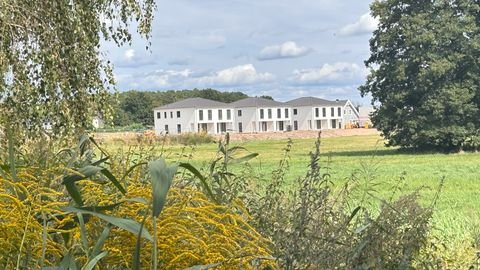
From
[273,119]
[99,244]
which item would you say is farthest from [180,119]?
[99,244]

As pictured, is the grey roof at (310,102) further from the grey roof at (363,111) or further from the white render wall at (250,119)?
the grey roof at (363,111)

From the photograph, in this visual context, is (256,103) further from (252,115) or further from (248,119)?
(248,119)

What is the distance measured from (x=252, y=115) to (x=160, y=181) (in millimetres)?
86910

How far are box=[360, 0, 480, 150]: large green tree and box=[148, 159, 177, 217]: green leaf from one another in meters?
34.2

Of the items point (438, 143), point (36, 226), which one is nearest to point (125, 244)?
point (36, 226)

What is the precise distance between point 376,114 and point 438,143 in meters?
3.88

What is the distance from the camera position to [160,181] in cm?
115

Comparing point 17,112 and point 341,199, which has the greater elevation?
point 17,112

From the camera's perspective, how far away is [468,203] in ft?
39.5

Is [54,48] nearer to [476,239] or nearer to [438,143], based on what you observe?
[476,239]

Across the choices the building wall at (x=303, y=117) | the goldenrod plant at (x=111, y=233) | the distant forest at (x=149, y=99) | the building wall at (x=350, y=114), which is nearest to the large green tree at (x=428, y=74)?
the goldenrod plant at (x=111, y=233)

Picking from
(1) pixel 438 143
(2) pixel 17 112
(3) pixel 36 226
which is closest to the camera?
(3) pixel 36 226

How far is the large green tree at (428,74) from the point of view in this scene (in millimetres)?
35281

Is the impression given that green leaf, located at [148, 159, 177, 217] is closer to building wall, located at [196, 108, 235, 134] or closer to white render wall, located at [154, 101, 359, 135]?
white render wall, located at [154, 101, 359, 135]
